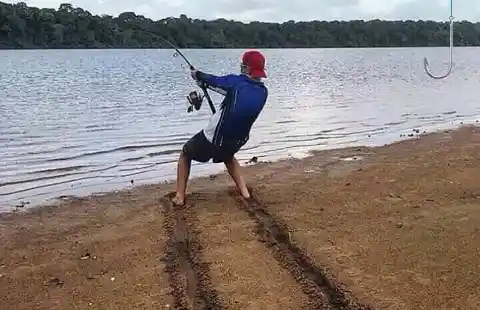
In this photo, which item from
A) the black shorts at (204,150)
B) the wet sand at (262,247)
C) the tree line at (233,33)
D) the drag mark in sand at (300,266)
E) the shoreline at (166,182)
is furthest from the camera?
the tree line at (233,33)

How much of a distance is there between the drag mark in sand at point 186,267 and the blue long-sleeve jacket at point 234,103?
1047 millimetres

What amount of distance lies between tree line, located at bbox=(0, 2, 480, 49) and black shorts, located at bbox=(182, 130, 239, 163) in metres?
63.8

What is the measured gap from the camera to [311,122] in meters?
20.1

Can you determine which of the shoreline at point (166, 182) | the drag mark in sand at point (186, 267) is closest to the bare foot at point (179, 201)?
the drag mark in sand at point (186, 267)

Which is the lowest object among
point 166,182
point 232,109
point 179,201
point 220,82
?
point 166,182

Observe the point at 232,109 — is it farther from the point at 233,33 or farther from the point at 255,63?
the point at 233,33

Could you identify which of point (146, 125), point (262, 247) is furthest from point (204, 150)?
point (146, 125)

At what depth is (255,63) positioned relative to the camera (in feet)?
25.3

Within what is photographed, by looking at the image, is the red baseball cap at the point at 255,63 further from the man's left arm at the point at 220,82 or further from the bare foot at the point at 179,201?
the bare foot at the point at 179,201

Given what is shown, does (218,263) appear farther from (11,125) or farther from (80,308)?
(11,125)

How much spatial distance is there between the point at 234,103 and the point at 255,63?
50 cm

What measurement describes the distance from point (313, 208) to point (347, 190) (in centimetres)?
114

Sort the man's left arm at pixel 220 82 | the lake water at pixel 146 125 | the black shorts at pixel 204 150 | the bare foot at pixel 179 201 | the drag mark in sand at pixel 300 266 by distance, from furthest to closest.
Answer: the lake water at pixel 146 125 → the bare foot at pixel 179 201 → the black shorts at pixel 204 150 → the man's left arm at pixel 220 82 → the drag mark in sand at pixel 300 266

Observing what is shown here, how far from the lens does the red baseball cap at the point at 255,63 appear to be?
303 inches
